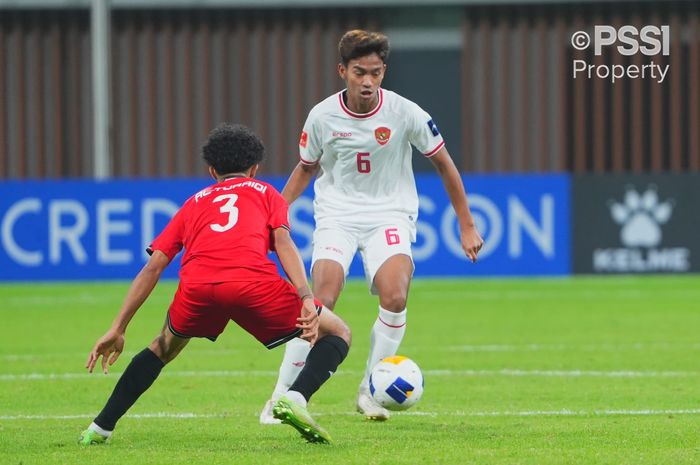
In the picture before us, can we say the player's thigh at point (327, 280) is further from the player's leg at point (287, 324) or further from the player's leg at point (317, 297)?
the player's leg at point (287, 324)

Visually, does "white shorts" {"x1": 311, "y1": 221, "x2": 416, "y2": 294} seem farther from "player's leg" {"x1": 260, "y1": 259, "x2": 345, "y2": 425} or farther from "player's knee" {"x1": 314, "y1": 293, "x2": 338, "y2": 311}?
"player's knee" {"x1": 314, "y1": 293, "x2": 338, "y2": 311}

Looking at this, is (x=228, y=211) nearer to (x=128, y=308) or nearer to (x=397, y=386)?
(x=128, y=308)

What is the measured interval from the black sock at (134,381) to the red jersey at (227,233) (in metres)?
0.42

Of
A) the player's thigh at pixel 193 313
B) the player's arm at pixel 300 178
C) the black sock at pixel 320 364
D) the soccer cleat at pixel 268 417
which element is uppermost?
the player's arm at pixel 300 178

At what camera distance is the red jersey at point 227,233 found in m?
6.64

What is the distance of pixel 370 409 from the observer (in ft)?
25.9

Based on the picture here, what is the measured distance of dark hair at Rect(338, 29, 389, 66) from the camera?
25.2 ft

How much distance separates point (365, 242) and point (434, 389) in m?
1.52

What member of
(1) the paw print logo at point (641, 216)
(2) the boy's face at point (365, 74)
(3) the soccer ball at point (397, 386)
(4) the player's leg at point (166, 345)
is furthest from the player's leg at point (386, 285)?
(1) the paw print logo at point (641, 216)

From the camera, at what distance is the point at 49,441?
7.03 meters

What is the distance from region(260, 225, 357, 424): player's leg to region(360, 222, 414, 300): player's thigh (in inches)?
4.8

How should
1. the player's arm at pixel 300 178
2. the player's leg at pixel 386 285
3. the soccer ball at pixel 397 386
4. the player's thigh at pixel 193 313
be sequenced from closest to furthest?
the player's thigh at pixel 193 313
the soccer ball at pixel 397 386
the player's leg at pixel 386 285
the player's arm at pixel 300 178

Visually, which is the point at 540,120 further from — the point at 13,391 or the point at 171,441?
the point at 171,441

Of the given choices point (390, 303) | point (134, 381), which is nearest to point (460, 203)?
point (390, 303)
